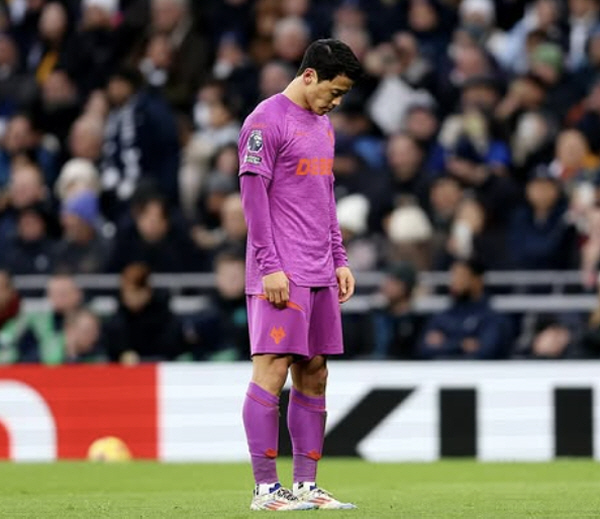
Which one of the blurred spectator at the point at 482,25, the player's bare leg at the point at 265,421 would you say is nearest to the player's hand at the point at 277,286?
the player's bare leg at the point at 265,421

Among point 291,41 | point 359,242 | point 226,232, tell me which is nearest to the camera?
point 359,242

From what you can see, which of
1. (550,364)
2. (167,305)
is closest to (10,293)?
(167,305)

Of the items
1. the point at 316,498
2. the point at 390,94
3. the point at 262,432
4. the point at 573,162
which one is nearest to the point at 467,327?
the point at 573,162

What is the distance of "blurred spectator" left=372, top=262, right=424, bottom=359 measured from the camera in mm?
14375

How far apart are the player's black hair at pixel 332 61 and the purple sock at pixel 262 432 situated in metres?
1.47

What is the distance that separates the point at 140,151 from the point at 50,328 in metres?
2.37

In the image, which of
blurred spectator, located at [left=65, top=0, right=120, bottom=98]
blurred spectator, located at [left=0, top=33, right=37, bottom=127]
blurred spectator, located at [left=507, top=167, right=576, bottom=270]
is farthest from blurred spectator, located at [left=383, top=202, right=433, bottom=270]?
blurred spectator, located at [left=0, top=33, right=37, bottom=127]

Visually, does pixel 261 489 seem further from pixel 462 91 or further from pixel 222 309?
pixel 462 91

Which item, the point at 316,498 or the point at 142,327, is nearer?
the point at 316,498

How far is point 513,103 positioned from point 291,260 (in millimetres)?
8398

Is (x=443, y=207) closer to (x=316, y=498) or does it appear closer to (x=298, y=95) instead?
(x=298, y=95)

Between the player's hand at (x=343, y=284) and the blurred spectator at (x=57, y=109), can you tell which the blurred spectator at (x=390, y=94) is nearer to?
the blurred spectator at (x=57, y=109)

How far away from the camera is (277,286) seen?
27.8 feet

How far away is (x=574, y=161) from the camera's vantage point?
1572 centimetres
